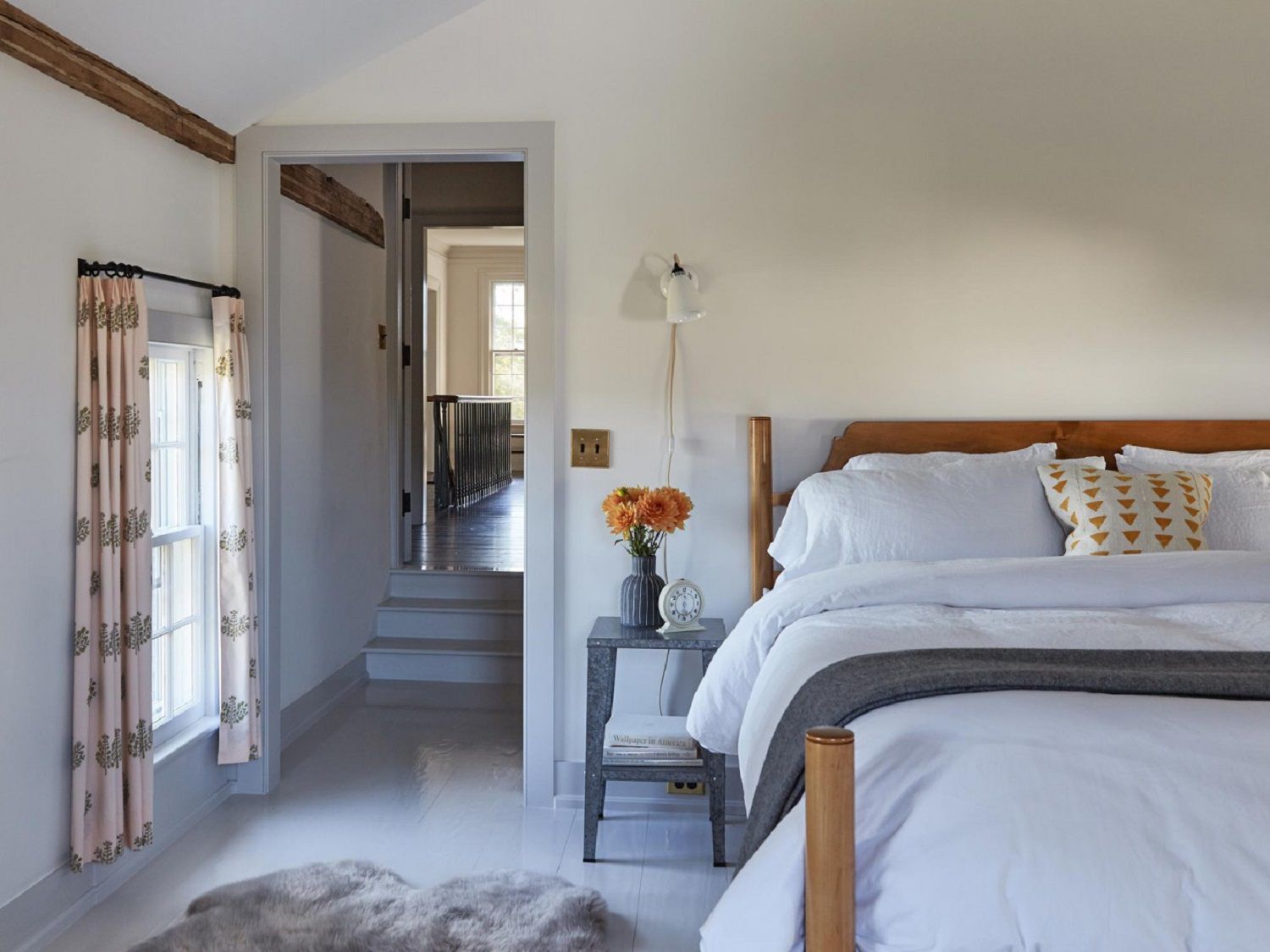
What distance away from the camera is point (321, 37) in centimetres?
331

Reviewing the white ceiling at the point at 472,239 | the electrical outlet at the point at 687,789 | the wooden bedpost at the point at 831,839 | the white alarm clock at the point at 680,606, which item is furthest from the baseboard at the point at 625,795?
the white ceiling at the point at 472,239

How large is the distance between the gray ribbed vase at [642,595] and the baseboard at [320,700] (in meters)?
1.62

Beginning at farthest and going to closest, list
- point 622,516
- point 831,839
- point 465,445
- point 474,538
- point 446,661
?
point 465,445 < point 474,538 < point 446,661 < point 622,516 < point 831,839

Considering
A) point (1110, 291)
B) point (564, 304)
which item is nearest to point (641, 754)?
point (564, 304)

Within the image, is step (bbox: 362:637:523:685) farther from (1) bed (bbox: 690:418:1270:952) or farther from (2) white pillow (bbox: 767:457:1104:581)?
(1) bed (bbox: 690:418:1270:952)

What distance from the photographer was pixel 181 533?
11.1 ft

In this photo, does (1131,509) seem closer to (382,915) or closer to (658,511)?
(658,511)

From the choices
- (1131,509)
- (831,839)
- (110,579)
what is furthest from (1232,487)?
(110,579)

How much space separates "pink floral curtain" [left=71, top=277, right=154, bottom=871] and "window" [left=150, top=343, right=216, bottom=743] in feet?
0.99

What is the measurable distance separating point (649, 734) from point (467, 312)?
9282mm

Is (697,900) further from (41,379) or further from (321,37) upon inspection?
(321,37)

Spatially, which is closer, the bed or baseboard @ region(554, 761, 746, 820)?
the bed

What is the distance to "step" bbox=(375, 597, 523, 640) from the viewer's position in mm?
5258

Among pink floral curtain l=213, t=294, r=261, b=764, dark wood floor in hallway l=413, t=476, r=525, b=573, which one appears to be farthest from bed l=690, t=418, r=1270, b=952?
dark wood floor in hallway l=413, t=476, r=525, b=573
